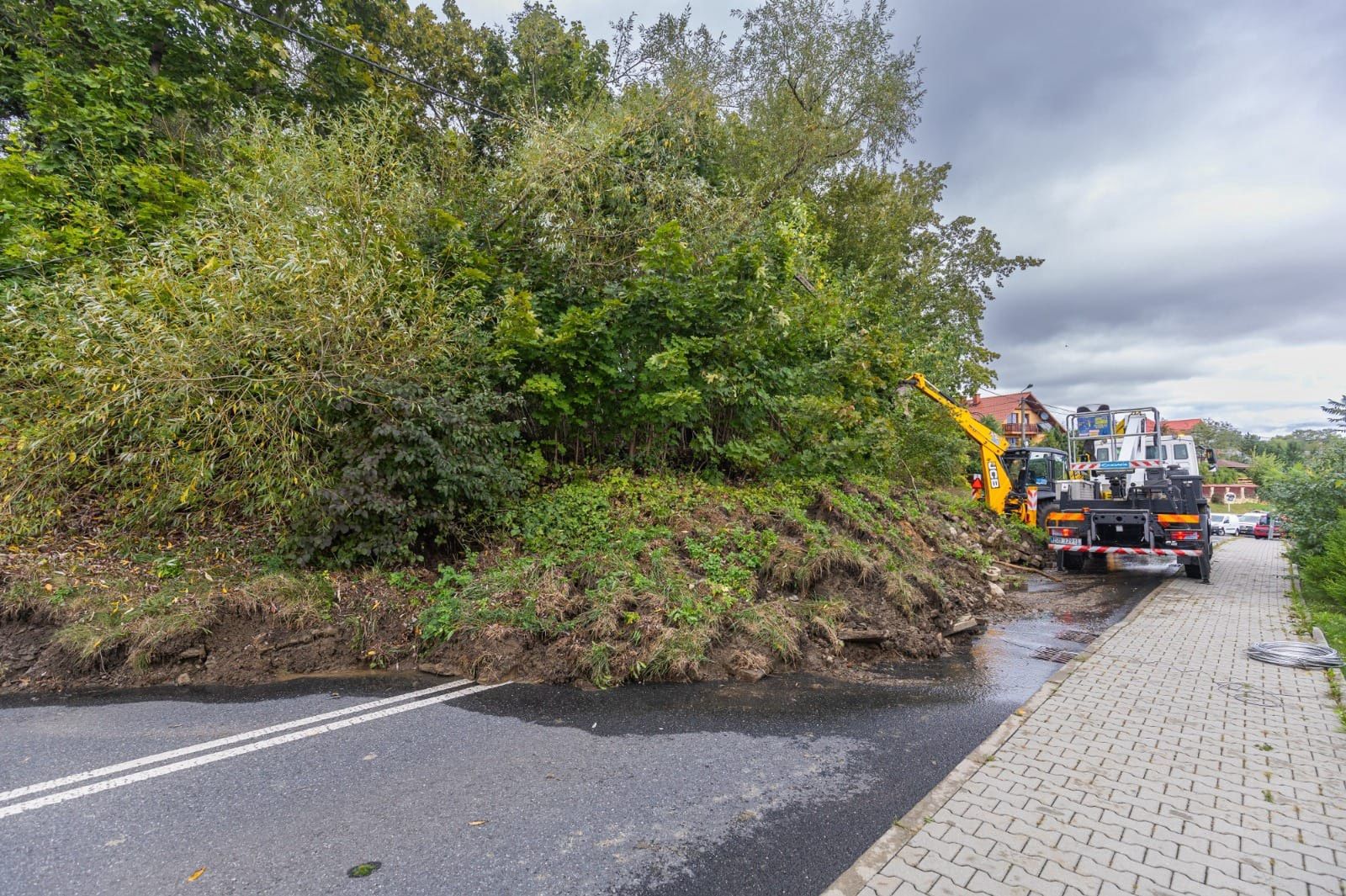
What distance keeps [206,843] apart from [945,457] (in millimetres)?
12398

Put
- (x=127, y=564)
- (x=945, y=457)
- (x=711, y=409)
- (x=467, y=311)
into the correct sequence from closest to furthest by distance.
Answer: (x=127, y=564), (x=467, y=311), (x=711, y=409), (x=945, y=457)

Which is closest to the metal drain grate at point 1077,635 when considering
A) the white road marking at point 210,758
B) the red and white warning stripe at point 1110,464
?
the red and white warning stripe at point 1110,464

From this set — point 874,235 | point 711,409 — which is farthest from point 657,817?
point 874,235

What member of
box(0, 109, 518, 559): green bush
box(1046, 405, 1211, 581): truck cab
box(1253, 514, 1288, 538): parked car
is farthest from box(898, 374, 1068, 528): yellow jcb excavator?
box(1253, 514, 1288, 538): parked car

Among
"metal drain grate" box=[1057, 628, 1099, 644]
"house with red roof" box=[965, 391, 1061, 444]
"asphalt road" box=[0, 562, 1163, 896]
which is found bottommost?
"metal drain grate" box=[1057, 628, 1099, 644]

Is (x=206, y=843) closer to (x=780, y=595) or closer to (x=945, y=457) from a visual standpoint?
(x=780, y=595)

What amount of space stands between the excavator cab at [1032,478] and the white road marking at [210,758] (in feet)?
44.0

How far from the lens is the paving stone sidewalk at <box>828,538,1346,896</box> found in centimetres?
270

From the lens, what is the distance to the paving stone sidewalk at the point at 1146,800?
2.70 metres

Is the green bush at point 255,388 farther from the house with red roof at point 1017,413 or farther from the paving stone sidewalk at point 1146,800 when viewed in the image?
the house with red roof at point 1017,413

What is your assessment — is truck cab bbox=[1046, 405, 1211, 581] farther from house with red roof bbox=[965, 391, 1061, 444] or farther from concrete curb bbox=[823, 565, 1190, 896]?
house with red roof bbox=[965, 391, 1061, 444]

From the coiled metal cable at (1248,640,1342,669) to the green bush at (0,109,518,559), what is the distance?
8.07 m

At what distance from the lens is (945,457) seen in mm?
12578

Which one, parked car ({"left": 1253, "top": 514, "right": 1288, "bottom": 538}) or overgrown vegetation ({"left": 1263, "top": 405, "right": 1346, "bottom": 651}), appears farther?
parked car ({"left": 1253, "top": 514, "right": 1288, "bottom": 538})
